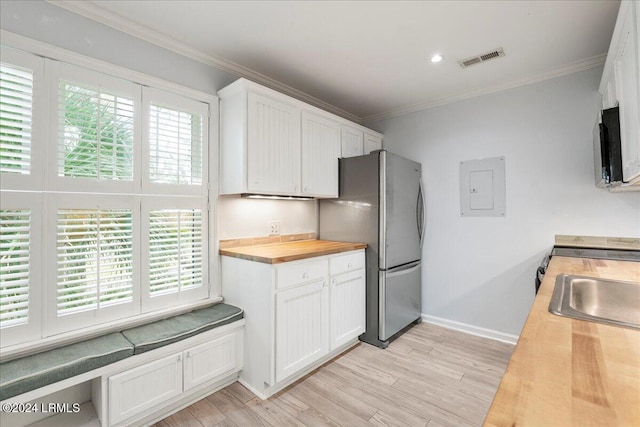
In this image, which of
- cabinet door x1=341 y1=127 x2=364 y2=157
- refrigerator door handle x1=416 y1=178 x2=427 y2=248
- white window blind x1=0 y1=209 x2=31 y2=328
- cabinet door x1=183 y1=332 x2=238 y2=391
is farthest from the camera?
refrigerator door handle x1=416 y1=178 x2=427 y2=248

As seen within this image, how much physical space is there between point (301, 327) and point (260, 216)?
1071mm

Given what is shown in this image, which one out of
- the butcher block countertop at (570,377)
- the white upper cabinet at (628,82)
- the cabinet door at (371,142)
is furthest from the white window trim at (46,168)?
the white upper cabinet at (628,82)

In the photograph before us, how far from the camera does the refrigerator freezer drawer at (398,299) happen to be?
2.76m

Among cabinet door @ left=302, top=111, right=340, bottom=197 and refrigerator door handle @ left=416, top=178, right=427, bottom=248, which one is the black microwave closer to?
refrigerator door handle @ left=416, top=178, right=427, bottom=248

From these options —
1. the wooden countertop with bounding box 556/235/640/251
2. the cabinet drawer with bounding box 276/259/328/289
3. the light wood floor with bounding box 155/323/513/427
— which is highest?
the wooden countertop with bounding box 556/235/640/251

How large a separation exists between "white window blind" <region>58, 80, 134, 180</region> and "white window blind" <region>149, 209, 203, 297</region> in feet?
1.26

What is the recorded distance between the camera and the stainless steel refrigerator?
2.76 m

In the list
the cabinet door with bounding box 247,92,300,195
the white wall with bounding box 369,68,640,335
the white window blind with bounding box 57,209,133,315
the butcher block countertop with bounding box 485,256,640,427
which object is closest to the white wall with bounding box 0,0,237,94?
the cabinet door with bounding box 247,92,300,195

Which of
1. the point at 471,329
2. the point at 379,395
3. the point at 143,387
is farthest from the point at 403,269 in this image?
the point at 143,387

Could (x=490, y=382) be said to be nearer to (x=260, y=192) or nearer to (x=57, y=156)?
(x=260, y=192)

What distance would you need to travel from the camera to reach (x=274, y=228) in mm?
2889

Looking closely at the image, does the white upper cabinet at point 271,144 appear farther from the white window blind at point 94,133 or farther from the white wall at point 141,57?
the white window blind at point 94,133

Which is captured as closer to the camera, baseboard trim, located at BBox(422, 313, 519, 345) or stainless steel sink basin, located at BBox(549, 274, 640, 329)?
stainless steel sink basin, located at BBox(549, 274, 640, 329)

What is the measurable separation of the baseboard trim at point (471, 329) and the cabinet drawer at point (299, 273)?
168 cm
